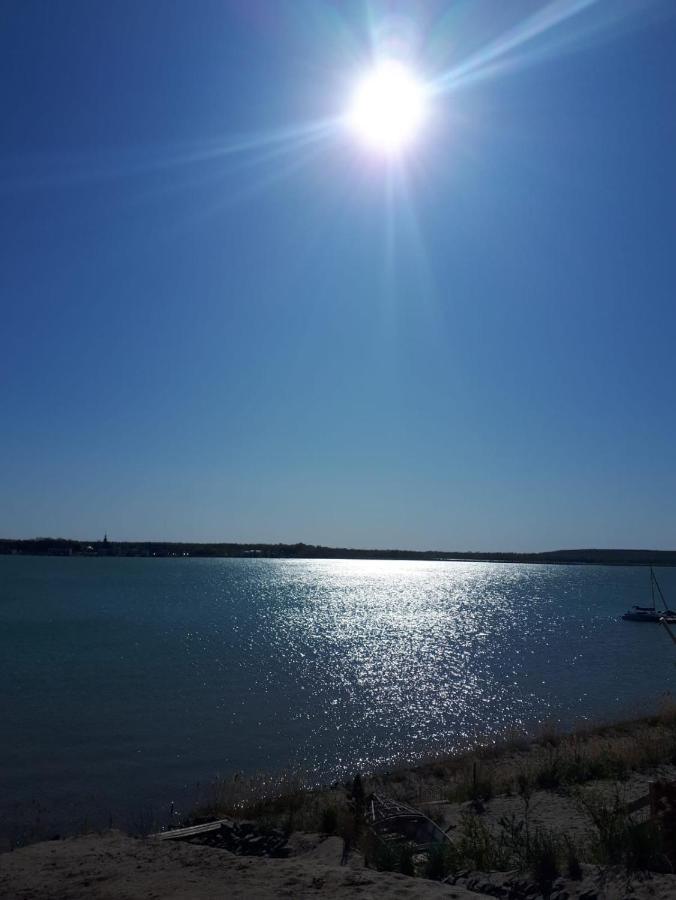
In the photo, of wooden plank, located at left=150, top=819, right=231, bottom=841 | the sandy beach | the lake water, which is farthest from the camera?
the lake water

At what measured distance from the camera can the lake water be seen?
58.6 feet

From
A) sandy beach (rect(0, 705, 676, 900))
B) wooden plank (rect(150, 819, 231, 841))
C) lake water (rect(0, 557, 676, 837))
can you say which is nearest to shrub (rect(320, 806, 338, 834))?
sandy beach (rect(0, 705, 676, 900))

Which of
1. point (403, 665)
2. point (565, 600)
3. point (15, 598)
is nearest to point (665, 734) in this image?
point (403, 665)

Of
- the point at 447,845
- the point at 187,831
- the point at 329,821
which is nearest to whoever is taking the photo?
the point at 447,845

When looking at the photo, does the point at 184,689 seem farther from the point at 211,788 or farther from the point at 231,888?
the point at 231,888

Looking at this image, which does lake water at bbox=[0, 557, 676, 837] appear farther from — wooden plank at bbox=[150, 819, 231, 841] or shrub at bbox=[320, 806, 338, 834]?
shrub at bbox=[320, 806, 338, 834]

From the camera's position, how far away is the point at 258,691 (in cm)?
2750

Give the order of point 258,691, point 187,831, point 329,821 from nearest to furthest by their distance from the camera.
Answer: point 329,821 < point 187,831 < point 258,691

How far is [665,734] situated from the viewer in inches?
747

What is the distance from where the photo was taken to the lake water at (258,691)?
58.6 feet

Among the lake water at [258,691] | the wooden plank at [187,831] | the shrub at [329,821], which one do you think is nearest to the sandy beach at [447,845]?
the shrub at [329,821]

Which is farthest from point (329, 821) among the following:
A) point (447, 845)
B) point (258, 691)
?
point (258, 691)

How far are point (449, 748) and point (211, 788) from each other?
23.0 ft

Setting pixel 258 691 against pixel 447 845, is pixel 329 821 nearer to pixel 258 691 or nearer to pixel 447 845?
pixel 447 845
